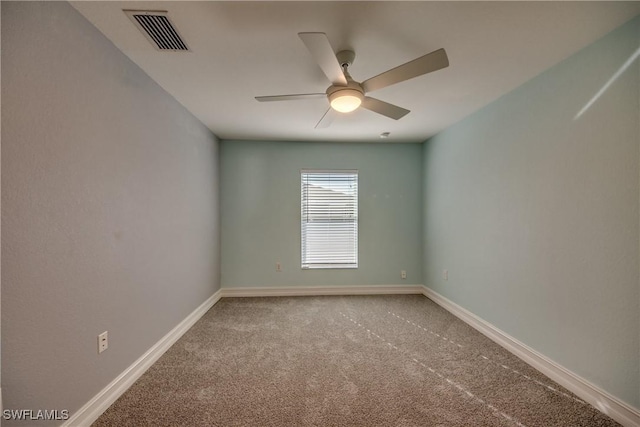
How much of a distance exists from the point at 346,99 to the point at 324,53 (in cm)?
45

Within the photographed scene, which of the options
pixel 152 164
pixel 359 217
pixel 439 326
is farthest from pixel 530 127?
pixel 152 164

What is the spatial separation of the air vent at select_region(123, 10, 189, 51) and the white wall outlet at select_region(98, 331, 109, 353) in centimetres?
186

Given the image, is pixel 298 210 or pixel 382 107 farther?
pixel 298 210

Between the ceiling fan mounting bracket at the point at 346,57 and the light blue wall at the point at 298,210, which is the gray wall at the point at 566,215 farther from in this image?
the ceiling fan mounting bracket at the point at 346,57

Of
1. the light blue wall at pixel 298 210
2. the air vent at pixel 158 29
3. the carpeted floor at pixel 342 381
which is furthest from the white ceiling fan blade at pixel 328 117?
the carpeted floor at pixel 342 381

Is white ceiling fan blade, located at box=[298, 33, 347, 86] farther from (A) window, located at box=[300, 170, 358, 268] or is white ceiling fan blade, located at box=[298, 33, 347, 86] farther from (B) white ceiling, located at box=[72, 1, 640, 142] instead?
(A) window, located at box=[300, 170, 358, 268]

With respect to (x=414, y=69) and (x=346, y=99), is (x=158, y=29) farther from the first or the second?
(x=414, y=69)

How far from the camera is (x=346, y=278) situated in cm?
405

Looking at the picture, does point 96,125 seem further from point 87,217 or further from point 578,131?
point 578,131

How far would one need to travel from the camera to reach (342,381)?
1.91 m

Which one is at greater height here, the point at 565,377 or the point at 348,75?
the point at 348,75

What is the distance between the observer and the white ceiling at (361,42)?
1438mm

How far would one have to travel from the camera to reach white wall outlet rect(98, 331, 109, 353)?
1.63 metres

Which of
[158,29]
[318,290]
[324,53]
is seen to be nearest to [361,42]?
[324,53]
